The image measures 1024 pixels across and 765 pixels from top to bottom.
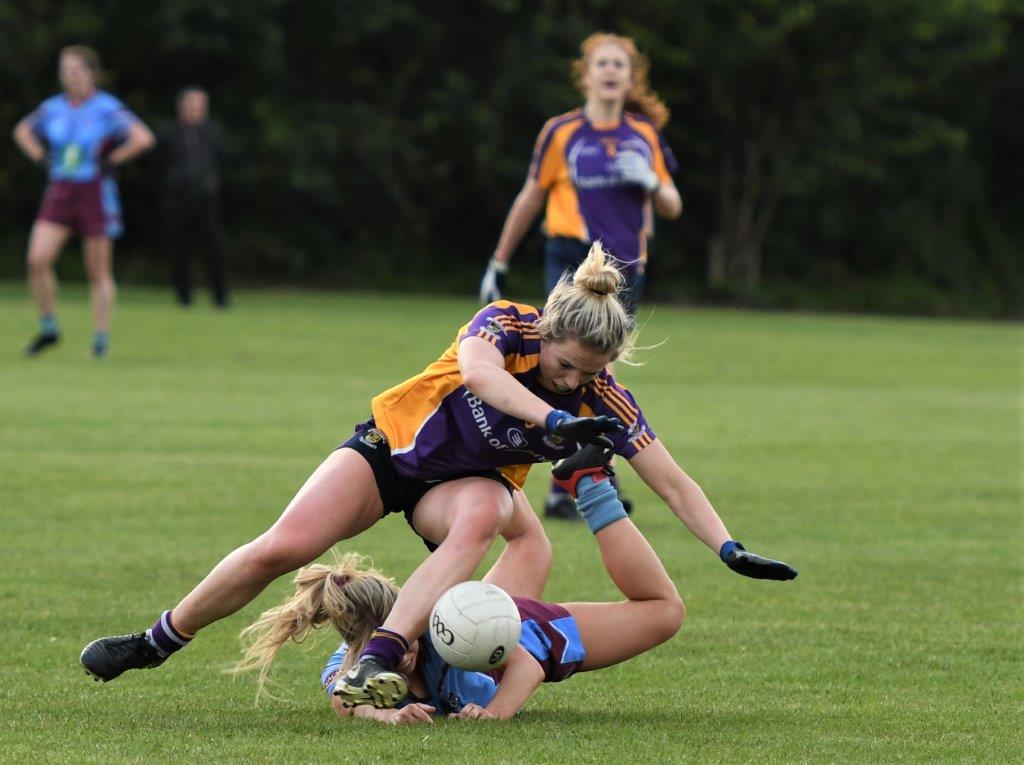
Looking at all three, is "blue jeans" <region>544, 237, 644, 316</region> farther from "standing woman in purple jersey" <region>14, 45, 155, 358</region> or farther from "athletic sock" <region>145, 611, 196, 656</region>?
"standing woman in purple jersey" <region>14, 45, 155, 358</region>

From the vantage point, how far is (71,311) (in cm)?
1958

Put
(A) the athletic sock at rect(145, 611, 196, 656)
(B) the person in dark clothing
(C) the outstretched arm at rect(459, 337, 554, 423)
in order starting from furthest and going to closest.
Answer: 1. (B) the person in dark clothing
2. (A) the athletic sock at rect(145, 611, 196, 656)
3. (C) the outstretched arm at rect(459, 337, 554, 423)

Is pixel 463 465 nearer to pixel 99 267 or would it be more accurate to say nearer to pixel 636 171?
pixel 636 171

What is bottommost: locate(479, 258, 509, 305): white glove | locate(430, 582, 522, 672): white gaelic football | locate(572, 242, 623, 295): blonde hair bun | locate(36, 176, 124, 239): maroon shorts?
locate(36, 176, 124, 239): maroon shorts

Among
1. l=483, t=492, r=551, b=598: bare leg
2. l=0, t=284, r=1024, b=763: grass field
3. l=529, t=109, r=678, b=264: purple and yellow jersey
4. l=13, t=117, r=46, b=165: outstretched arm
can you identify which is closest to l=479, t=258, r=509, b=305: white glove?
l=529, t=109, r=678, b=264: purple and yellow jersey

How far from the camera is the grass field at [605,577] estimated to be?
416 centimetres

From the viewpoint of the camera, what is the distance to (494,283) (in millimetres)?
7945

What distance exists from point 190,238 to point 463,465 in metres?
18.6

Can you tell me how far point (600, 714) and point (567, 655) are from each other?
9.0 inches

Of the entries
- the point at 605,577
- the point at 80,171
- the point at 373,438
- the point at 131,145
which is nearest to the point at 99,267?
the point at 80,171

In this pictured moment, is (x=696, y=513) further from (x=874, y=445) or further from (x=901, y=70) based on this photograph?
(x=901, y=70)

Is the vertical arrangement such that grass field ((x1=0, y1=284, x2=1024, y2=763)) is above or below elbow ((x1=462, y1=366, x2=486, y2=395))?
below

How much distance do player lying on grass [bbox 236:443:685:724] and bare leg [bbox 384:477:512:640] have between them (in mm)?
100

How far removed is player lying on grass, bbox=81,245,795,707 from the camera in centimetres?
442
